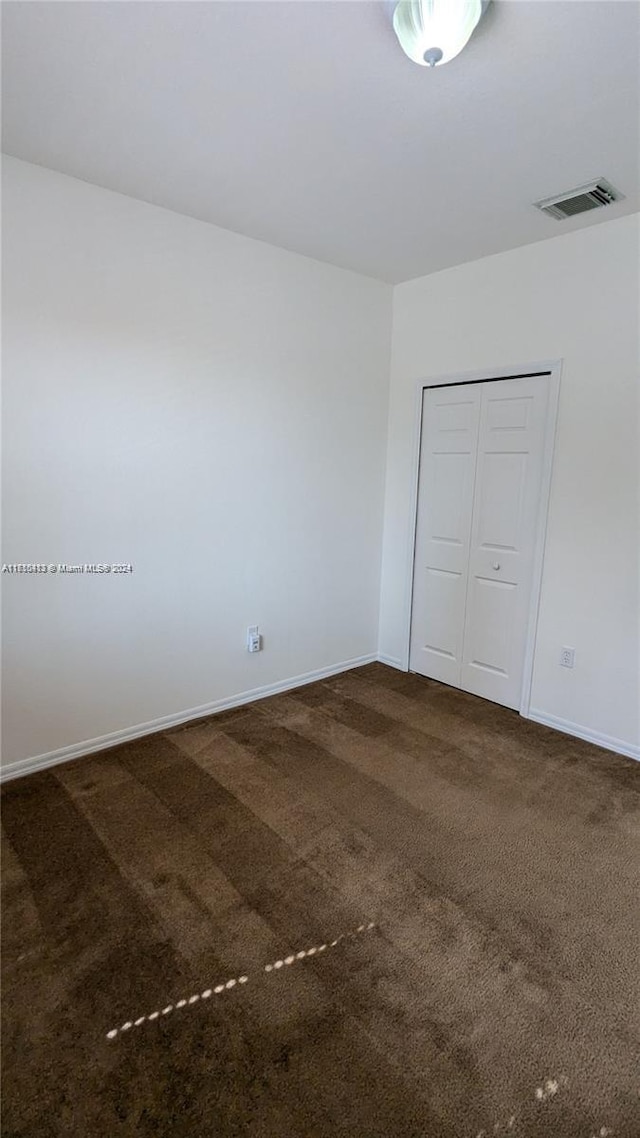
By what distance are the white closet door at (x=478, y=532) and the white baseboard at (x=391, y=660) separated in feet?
0.53

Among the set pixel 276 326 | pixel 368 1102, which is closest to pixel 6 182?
pixel 276 326

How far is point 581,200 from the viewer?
2.52 metres

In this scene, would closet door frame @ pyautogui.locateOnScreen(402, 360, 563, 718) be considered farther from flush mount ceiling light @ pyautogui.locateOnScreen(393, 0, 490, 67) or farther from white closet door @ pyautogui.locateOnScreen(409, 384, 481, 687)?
flush mount ceiling light @ pyautogui.locateOnScreen(393, 0, 490, 67)

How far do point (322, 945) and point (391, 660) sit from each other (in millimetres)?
2615

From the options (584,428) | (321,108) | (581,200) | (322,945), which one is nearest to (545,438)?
(584,428)

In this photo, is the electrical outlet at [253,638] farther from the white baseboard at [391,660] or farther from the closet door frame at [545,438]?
the closet door frame at [545,438]

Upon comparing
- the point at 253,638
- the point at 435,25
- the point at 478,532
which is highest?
the point at 435,25

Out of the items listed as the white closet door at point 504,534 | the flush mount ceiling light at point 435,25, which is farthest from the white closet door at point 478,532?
the flush mount ceiling light at point 435,25

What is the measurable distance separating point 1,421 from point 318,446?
6.13 ft

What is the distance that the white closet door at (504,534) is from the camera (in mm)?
3201

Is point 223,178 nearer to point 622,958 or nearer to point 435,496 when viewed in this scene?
point 435,496

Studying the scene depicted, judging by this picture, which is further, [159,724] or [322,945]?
[159,724]

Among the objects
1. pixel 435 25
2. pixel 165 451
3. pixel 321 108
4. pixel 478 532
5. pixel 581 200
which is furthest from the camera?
pixel 478 532

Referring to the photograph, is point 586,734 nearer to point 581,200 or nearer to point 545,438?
point 545,438
